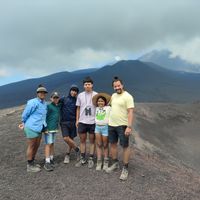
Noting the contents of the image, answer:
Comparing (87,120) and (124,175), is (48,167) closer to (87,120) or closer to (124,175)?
(87,120)

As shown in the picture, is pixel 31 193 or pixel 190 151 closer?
pixel 31 193

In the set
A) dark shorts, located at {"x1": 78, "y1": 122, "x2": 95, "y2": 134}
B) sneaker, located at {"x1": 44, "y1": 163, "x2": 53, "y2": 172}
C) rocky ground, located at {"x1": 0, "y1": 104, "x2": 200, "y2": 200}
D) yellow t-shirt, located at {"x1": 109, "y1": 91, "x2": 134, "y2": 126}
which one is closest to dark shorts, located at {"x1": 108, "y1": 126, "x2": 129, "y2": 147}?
yellow t-shirt, located at {"x1": 109, "y1": 91, "x2": 134, "y2": 126}

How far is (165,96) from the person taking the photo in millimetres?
145750

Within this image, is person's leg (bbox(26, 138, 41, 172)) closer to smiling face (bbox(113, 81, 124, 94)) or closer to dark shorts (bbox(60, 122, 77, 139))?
dark shorts (bbox(60, 122, 77, 139))

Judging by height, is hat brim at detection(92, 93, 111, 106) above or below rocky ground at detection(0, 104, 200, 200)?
above

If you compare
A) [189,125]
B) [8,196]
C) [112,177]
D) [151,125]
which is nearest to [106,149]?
[112,177]

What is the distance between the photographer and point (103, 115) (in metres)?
10.9

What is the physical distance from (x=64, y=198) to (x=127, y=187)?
6.01ft

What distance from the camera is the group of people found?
10.6m

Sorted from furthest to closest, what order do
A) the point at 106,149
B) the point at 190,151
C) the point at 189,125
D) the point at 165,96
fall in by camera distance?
1. the point at 165,96
2. the point at 189,125
3. the point at 190,151
4. the point at 106,149

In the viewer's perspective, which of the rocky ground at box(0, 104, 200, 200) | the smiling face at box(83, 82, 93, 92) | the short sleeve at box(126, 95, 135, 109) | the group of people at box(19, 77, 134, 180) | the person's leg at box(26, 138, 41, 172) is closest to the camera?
the rocky ground at box(0, 104, 200, 200)

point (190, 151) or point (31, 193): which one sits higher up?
point (31, 193)

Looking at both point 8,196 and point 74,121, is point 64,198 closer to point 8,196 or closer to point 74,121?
point 8,196

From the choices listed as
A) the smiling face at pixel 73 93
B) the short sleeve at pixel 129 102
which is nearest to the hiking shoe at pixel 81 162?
the smiling face at pixel 73 93
